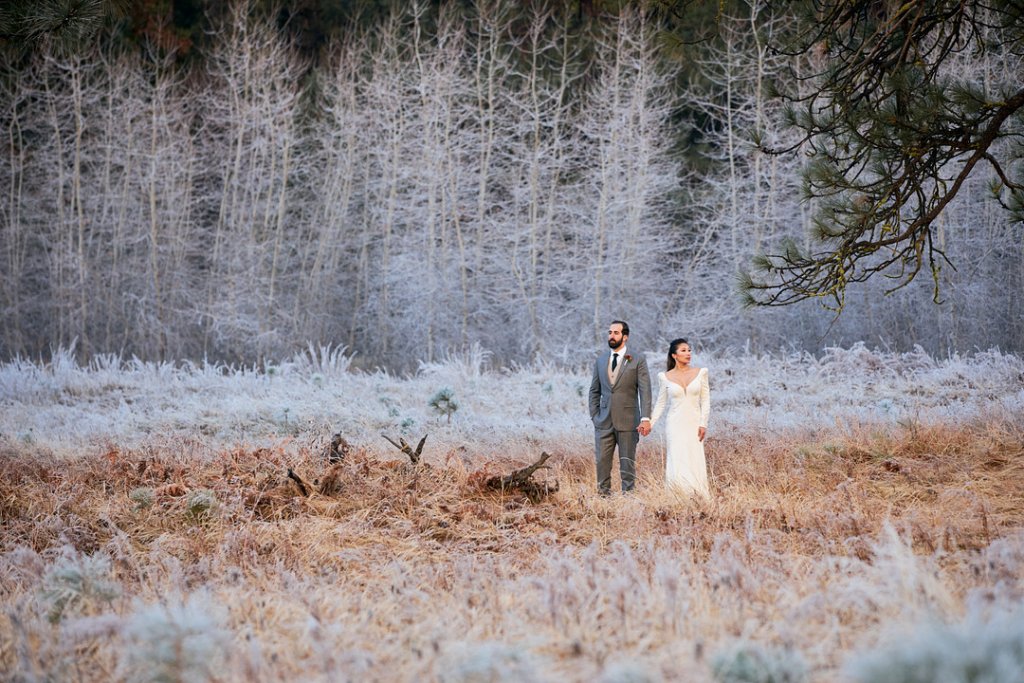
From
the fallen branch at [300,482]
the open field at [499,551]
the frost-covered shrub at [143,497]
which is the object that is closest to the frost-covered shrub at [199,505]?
the open field at [499,551]

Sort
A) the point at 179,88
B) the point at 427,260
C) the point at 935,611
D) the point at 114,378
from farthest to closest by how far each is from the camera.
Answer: the point at 179,88
the point at 427,260
the point at 114,378
the point at 935,611

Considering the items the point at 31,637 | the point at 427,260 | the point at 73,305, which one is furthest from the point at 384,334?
the point at 31,637

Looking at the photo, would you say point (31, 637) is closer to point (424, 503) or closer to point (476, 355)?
point (424, 503)

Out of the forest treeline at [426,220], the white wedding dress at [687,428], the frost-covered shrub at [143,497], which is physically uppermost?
the forest treeline at [426,220]

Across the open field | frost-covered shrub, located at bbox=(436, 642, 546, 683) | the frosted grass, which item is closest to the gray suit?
the open field

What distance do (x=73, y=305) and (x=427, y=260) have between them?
8.73 metres

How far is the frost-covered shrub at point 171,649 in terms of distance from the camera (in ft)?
11.1

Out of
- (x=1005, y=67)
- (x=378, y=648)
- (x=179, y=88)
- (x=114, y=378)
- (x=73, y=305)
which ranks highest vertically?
(x=179, y=88)

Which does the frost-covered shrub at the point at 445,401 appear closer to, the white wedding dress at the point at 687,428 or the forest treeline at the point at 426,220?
the white wedding dress at the point at 687,428

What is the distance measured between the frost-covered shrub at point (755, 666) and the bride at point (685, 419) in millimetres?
4331

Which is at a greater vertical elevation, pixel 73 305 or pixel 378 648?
pixel 73 305

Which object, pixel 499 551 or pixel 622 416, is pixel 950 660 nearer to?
pixel 499 551

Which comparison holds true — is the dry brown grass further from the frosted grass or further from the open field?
the frosted grass

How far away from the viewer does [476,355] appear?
60.0 ft
